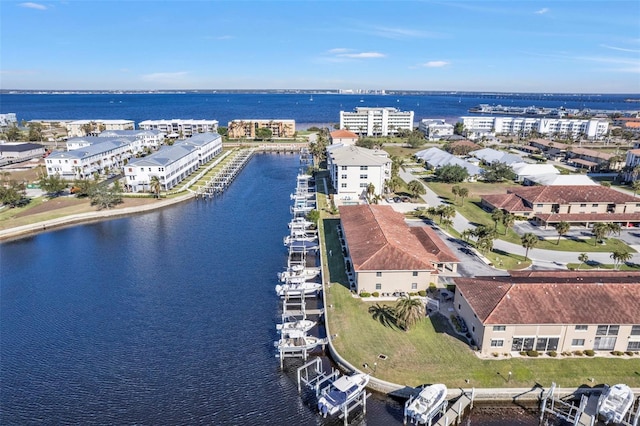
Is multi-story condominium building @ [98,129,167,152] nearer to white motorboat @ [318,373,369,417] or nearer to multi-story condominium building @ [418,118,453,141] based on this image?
multi-story condominium building @ [418,118,453,141]

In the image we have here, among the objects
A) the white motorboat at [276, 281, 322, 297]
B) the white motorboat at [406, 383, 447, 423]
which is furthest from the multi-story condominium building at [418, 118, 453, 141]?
the white motorboat at [406, 383, 447, 423]

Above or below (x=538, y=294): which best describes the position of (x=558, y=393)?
below

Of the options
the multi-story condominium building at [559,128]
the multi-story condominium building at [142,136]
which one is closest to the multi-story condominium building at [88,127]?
the multi-story condominium building at [142,136]

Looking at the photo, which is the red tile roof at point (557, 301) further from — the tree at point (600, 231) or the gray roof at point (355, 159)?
the gray roof at point (355, 159)

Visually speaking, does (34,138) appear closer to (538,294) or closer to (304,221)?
(304,221)

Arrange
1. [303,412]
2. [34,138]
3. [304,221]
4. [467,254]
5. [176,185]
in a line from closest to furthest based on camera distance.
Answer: [303,412] → [467,254] → [304,221] → [176,185] → [34,138]

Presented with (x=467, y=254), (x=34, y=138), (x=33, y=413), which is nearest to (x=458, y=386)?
(x=467, y=254)
